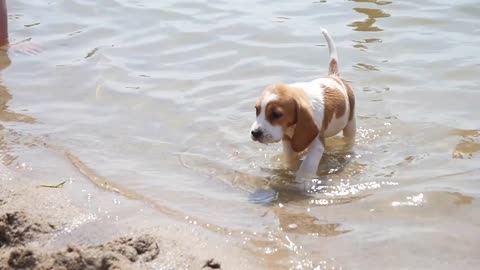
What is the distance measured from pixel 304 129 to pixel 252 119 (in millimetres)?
1218

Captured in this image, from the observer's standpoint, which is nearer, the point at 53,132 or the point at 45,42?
the point at 53,132

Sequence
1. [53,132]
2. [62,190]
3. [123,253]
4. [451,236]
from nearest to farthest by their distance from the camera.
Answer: [123,253]
[451,236]
[62,190]
[53,132]

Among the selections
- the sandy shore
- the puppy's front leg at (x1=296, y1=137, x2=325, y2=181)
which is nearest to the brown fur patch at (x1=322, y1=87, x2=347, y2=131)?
the puppy's front leg at (x1=296, y1=137, x2=325, y2=181)

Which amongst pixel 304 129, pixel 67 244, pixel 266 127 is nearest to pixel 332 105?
pixel 304 129

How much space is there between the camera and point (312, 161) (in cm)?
518

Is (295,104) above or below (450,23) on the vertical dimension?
above

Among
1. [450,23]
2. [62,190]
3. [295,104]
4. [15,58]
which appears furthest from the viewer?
[450,23]

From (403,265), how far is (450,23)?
206 inches

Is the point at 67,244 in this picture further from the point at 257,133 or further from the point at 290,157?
the point at 290,157

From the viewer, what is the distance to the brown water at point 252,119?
429 cm

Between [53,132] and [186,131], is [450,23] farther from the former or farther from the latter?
[53,132]

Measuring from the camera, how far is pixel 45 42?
28.2 ft

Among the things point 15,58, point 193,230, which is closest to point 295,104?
point 193,230

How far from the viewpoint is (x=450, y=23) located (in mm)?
8500
